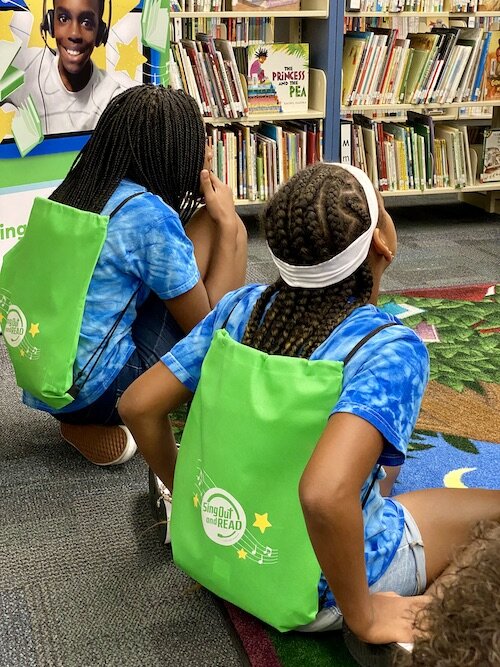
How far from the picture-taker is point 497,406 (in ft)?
7.55

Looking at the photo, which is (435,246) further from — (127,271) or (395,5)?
(127,271)

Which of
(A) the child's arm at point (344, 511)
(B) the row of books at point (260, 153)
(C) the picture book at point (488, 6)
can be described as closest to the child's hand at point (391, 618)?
(A) the child's arm at point (344, 511)

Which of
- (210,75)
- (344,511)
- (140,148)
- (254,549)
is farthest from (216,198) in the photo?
(210,75)

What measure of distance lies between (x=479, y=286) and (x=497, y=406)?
1.07 meters

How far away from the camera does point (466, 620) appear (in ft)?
2.22

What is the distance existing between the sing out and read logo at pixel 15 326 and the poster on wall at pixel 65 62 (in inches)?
39.9

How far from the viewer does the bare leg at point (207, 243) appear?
2.11 metres

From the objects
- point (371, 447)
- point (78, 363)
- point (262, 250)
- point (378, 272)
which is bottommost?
point (262, 250)

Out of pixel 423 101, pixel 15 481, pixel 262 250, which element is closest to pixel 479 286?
pixel 262 250

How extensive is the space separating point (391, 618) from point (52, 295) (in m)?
1.00

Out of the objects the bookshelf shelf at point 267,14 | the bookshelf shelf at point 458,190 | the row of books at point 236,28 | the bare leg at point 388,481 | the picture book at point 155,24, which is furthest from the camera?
the row of books at point 236,28

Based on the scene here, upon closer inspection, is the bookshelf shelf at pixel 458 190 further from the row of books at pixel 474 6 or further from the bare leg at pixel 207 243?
the bare leg at pixel 207 243

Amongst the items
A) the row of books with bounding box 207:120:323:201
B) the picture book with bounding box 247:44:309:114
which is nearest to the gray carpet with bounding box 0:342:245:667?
the row of books with bounding box 207:120:323:201

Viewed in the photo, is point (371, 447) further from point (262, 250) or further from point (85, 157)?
point (262, 250)
